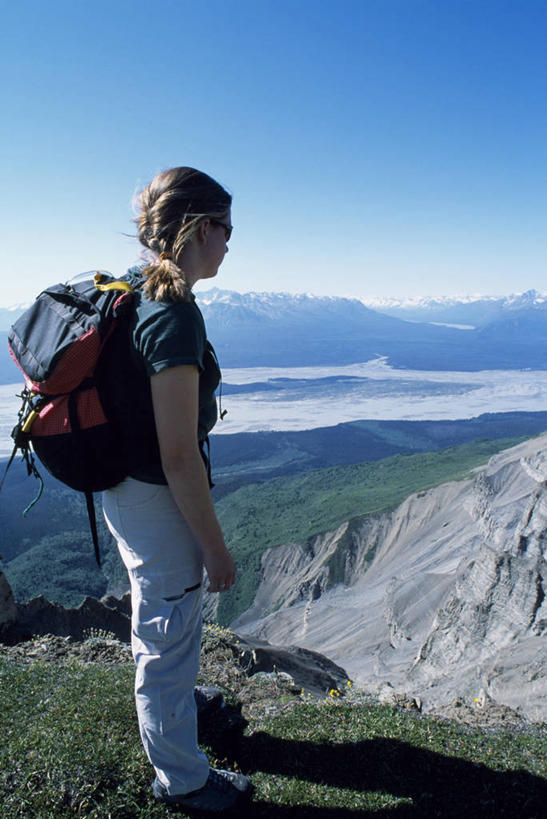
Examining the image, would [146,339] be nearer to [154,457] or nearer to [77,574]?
[154,457]

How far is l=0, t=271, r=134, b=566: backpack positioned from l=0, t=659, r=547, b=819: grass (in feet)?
5.62

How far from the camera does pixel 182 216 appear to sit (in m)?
2.76

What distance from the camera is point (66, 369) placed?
259 centimetres

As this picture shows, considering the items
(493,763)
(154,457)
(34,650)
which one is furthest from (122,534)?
(34,650)

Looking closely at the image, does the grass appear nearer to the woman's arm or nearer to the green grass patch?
the woman's arm

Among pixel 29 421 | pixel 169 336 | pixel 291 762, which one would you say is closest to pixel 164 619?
pixel 29 421

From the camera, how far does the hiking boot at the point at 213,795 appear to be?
292 cm

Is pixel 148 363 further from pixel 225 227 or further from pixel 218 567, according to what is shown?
pixel 218 567

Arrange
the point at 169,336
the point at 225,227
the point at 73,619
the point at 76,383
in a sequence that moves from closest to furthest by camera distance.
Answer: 1. the point at 169,336
2. the point at 76,383
3. the point at 225,227
4. the point at 73,619

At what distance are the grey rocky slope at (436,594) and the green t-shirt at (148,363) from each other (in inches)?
364

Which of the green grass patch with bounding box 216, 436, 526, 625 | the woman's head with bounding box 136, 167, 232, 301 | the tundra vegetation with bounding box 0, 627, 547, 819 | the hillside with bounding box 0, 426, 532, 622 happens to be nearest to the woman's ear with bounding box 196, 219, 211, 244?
the woman's head with bounding box 136, 167, 232, 301

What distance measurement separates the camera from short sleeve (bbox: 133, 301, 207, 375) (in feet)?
7.82

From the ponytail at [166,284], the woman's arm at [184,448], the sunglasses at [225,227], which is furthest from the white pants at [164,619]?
the sunglasses at [225,227]

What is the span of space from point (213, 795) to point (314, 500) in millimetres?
84523
